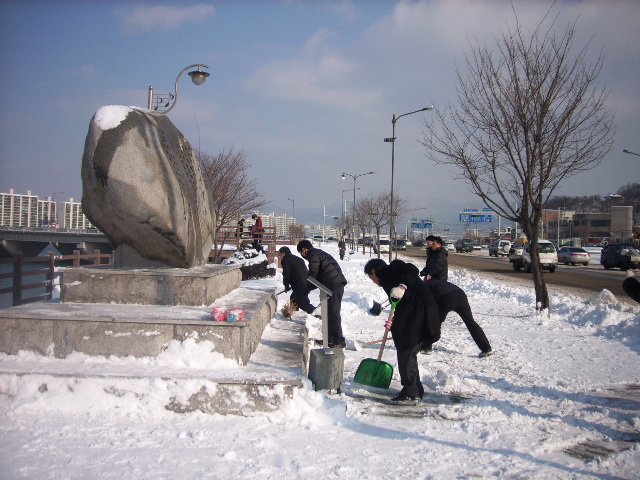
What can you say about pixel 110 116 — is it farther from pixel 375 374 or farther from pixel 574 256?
pixel 574 256

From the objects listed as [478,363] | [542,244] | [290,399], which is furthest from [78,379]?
[542,244]

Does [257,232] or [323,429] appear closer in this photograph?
[323,429]

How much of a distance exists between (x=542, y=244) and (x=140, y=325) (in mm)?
26644

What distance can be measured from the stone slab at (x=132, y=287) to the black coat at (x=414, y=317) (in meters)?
2.43

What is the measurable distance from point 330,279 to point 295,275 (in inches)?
69.3

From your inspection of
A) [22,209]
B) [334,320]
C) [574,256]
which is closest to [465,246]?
[574,256]

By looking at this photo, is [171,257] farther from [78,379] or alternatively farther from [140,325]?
[78,379]

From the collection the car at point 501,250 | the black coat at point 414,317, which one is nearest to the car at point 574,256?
the car at point 501,250

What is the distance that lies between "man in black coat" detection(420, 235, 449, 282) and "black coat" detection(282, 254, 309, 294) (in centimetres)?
209

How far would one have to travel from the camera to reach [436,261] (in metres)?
8.23

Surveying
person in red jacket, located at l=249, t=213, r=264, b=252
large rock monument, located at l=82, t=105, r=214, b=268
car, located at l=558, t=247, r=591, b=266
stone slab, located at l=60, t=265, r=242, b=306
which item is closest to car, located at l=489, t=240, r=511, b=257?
car, located at l=558, t=247, r=591, b=266

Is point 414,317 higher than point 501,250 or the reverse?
higher

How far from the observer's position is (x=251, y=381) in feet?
15.0

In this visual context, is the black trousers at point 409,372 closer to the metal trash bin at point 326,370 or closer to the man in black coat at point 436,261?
the metal trash bin at point 326,370
